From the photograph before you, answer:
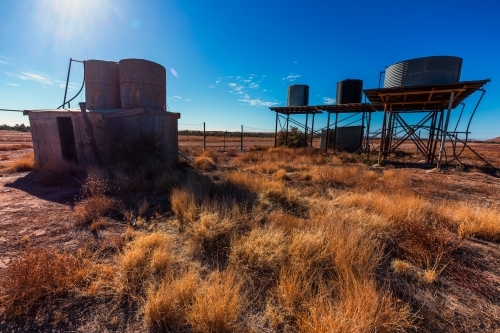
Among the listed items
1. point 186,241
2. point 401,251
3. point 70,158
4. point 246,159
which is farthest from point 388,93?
point 70,158

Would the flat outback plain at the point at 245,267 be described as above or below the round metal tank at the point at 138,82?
below

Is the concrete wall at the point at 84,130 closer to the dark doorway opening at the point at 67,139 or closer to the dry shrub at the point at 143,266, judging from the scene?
the dark doorway opening at the point at 67,139

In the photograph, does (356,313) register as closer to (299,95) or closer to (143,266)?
(143,266)

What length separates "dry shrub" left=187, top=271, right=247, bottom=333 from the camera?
1919 millimetres

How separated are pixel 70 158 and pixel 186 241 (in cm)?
916

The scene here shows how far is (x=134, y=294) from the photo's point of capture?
2.33m

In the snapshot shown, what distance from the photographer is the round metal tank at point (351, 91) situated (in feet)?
52.9

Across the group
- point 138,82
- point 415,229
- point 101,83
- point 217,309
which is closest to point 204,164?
point 138,82

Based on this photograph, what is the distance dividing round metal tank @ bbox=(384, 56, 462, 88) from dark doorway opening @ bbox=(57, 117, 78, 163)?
1588cm

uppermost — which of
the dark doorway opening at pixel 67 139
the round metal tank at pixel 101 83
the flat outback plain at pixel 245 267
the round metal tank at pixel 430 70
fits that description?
the round metal tank at pixel 430 70

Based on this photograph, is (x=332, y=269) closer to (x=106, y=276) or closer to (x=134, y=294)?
(x=134, y=294)

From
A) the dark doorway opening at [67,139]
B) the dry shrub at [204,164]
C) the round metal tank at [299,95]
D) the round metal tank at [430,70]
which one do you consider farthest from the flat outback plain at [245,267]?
the round metal tank at [299,95]

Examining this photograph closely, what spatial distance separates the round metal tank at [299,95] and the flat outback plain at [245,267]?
1490 centimetres

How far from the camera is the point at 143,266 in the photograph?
2725mm
